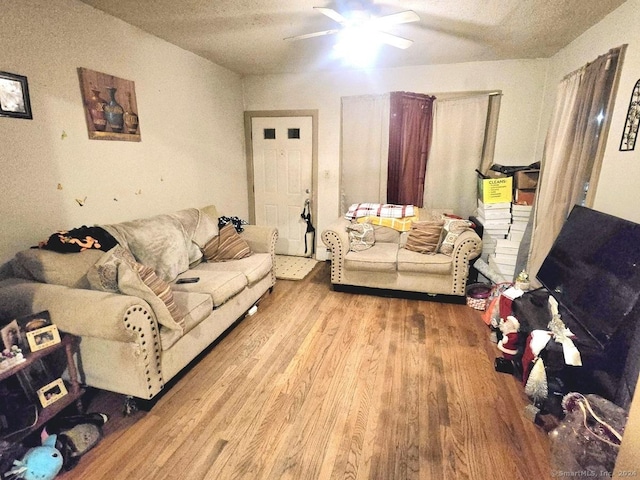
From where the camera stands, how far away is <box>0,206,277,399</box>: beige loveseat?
5.74 ft

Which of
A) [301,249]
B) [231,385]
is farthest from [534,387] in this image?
[301,249]

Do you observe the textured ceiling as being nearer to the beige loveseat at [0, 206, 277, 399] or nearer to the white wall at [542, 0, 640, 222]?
the white wall at [542, 0, 640, 222]

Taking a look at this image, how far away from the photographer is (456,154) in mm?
3967

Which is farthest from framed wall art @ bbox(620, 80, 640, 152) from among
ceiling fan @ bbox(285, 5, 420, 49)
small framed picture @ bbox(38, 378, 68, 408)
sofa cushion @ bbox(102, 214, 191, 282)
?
small framed picture @ bbox(38, 378, 68, 408)

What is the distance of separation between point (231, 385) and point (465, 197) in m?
3.32

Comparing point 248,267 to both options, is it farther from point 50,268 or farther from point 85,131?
point 85,131

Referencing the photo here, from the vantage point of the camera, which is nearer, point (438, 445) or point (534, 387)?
point (438, 445)

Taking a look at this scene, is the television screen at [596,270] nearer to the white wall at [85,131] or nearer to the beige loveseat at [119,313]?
the beige loveseat at [119,313]

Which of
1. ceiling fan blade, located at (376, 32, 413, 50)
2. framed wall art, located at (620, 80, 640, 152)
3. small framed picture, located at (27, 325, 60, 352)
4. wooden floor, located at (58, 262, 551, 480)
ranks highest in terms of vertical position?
ceiling fan blade, located at (376, 32, 413, 50)

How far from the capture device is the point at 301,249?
4914mm

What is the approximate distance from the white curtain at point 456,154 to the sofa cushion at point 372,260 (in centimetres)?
112

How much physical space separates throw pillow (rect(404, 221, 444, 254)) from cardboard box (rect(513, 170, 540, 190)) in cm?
85

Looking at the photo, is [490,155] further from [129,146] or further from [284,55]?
[129,146]

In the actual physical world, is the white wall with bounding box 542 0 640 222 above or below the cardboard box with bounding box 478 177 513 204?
above
